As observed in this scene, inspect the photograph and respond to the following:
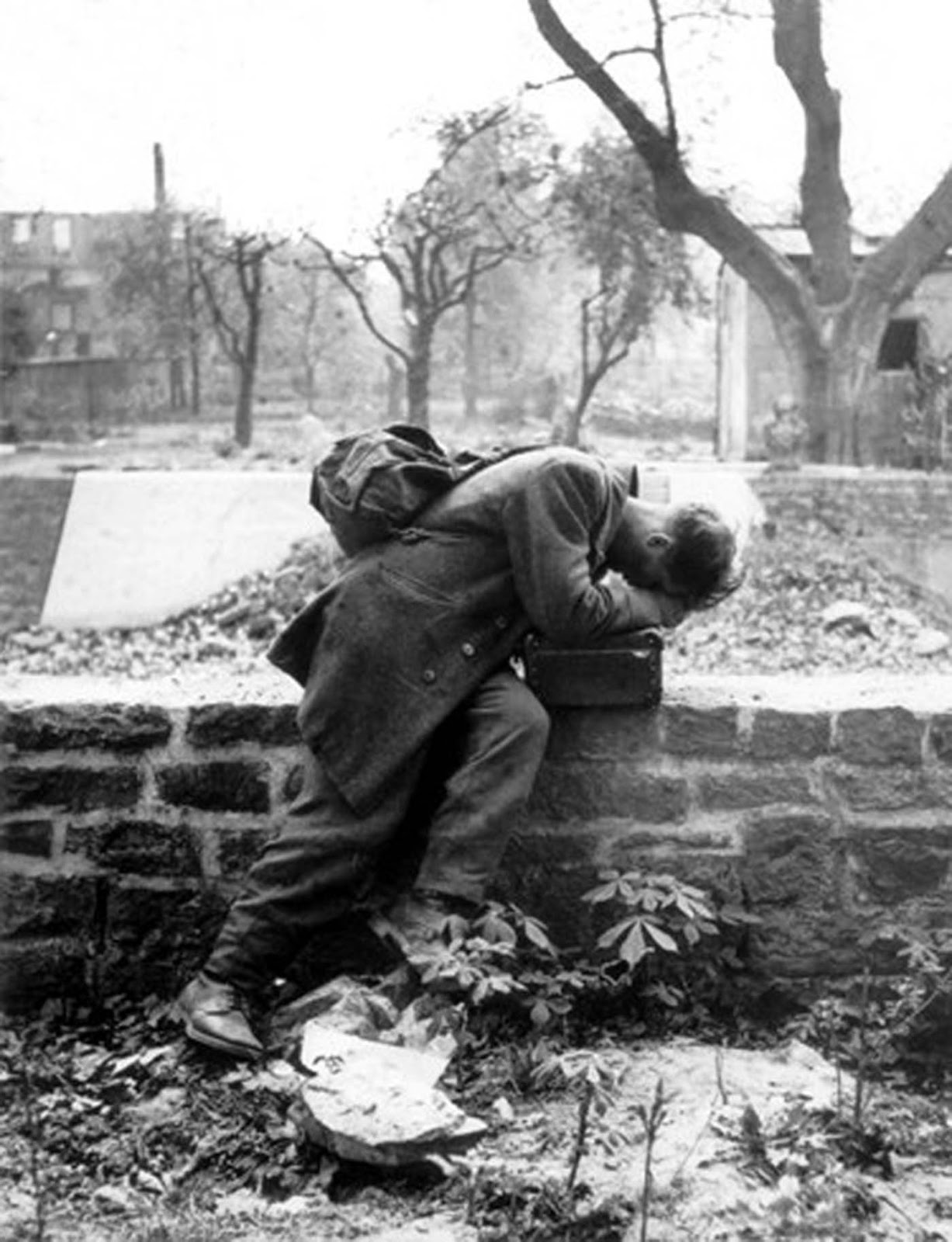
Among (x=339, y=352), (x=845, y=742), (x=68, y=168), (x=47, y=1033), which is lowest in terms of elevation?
(x=47, y=1033)

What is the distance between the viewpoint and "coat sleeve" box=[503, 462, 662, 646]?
10.2ft

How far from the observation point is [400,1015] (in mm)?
3027

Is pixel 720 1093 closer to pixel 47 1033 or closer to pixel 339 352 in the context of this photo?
pixel 47 1033

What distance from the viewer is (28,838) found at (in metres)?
3.52

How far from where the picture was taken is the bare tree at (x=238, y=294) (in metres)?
9.58

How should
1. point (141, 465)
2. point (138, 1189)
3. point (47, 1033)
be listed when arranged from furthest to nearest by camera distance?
point (141, 465) → point (47, 1033) → point (138, 1189)

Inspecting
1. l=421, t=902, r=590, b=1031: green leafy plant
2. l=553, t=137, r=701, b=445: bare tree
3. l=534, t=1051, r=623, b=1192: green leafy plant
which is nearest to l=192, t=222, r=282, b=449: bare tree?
l=553, t=137, r=701, b=445: bare tree

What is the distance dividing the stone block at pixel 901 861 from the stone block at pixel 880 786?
0.05m

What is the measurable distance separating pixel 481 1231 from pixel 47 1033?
4.29 feet

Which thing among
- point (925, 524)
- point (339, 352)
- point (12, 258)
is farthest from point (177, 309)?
point (925, 524)

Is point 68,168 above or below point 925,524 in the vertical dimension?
above

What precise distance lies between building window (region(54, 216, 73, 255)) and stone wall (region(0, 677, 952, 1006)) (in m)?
4.93

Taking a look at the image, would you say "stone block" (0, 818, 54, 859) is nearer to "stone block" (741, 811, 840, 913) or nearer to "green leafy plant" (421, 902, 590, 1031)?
"green leafy plant" (421, 902, 590, 1031)

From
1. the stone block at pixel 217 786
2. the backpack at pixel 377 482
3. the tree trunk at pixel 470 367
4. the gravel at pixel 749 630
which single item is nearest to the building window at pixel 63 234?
the gravel at pixel 749 630
